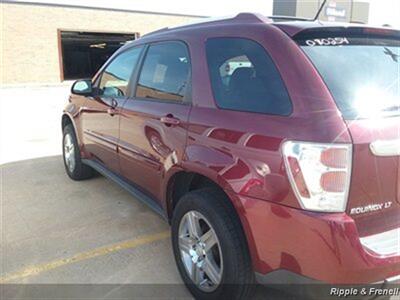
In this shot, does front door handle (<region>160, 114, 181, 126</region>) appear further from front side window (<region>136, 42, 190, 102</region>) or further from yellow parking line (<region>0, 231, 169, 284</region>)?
yellow parking line (<region>0, 231, 169, 284</region>)

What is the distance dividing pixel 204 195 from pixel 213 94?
65 centimetres

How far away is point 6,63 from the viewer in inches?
764

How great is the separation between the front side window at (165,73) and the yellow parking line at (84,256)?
1.30 metres

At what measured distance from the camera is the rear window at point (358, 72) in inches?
83.0

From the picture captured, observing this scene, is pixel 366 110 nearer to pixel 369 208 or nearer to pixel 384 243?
pixel 369 208

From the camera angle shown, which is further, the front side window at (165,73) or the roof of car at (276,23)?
the front side window at (165,73)

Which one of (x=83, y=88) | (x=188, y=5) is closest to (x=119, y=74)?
(x=83, y=88)

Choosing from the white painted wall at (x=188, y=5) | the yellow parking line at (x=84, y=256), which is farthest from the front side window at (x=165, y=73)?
the white painted wall at (x=188, y=5)

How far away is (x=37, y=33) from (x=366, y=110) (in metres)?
20.8

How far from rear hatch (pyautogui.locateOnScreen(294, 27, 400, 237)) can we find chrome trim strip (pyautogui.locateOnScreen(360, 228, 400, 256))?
0.09 feet

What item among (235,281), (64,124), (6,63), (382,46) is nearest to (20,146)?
(64,124)

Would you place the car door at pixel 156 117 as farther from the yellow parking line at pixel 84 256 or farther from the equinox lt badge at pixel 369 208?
the equinox lt badge at pixel 369 208

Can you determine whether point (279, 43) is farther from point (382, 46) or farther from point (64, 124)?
point (64, 124)

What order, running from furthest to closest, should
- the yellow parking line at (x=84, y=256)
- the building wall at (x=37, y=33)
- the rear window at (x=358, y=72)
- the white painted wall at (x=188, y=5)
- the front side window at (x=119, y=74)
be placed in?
the white painted wall at (x=188, y=5), the building wall at (x=37, y=33), the front side window at (x=119, y=74), the yellow parking line at (x=84, y=256), the rear window at (x=358, y=72)
